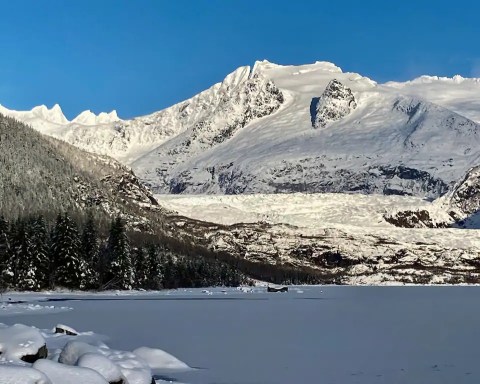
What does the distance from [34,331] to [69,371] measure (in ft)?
32.3

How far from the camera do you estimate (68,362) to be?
32.6 m

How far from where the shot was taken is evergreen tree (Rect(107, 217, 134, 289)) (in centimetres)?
15188

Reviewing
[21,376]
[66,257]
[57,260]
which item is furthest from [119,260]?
[21,376]

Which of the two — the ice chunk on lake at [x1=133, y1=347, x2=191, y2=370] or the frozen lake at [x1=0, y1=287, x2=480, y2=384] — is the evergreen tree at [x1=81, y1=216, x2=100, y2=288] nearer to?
the frozen lake at [x1=0, y1=287, x2=480, y2=384]

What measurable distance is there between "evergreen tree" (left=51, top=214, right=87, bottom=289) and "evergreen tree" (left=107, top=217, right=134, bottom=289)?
37.3ft

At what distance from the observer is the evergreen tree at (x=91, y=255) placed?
144825 mm

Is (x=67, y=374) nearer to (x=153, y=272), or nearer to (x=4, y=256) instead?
(x=4, y=256)

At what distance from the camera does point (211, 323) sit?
2717 inches

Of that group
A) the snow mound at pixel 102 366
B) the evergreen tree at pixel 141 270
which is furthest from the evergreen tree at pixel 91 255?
the snow mound at pixel 102 366

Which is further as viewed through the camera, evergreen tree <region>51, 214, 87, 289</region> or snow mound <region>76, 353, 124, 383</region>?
evergreen tree <region>51, 214, 87, 289</region>

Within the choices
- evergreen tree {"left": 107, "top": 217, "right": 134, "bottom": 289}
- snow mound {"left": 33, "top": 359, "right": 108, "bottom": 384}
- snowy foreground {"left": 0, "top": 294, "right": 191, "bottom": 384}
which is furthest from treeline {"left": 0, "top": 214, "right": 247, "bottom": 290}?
snow mound {"left": 33, "top": 359, "right": 108, "bottom": 384}

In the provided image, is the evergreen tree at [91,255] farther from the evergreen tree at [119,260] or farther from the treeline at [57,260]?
the evergreen tree at [119,260]

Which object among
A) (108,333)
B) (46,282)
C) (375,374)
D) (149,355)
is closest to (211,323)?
(108,333)

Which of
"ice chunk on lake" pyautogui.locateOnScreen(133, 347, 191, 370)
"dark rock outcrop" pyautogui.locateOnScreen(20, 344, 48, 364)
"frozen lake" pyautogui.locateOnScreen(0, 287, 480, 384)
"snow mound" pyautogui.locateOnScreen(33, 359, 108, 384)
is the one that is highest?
"snow mound" pyautogui.locateOnScreen(33, 359, 108, 384)
